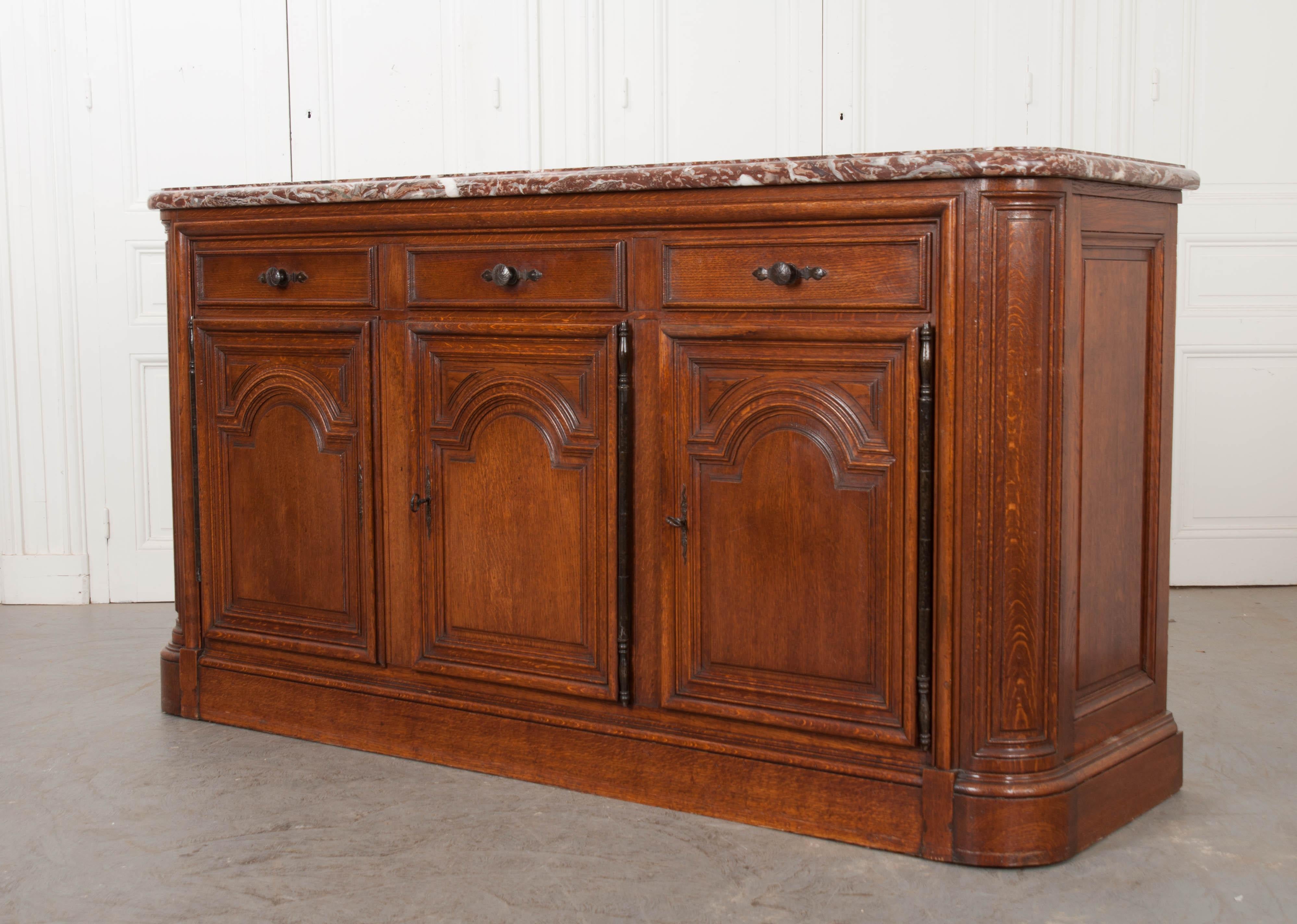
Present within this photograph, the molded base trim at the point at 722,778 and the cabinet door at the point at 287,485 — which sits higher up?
the cabinet door at the point at 287,485

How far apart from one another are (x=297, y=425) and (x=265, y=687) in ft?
1.86

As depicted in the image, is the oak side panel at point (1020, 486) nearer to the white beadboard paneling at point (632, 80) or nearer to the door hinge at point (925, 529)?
the door hinge at point (925, 529)

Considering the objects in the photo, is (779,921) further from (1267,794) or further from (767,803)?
(1267,794)

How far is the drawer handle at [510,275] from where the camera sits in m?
2.58

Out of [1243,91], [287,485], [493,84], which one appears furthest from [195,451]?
[1243,91]

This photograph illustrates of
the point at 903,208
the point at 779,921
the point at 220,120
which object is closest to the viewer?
the point at 779,921

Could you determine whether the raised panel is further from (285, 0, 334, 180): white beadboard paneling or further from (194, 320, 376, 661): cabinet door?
(285, 0, 334, 180): white beadboard paneling

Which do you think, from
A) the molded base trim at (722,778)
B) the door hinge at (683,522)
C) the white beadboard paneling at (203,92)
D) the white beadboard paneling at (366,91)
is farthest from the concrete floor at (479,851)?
the white beadboard paneling at (366,91)

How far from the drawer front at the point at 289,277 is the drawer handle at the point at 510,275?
31 cm

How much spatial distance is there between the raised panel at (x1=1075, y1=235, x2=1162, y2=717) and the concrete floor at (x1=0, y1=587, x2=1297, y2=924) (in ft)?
0.97

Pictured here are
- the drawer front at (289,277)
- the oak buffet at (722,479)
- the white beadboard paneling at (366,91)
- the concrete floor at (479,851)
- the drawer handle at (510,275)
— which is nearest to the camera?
the concrete floor at (479,851)

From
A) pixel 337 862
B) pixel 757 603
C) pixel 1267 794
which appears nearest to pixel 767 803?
pixel 757 603

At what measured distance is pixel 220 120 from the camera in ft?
14.2

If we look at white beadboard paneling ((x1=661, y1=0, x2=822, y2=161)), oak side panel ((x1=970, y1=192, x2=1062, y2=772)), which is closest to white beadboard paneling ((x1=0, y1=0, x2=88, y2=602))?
white beadboard paneling ((x1=661, y1=0, x2=822, y2=161))
